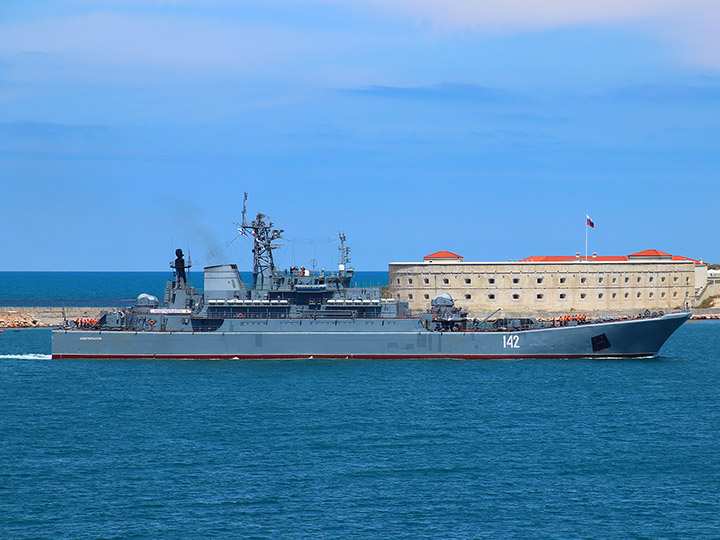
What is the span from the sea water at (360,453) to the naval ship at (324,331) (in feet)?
9.29

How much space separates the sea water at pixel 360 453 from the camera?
2242cm

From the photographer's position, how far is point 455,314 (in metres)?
50.7

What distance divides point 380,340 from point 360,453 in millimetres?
20574

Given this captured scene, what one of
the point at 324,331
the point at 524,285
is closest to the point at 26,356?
the point at 324,331

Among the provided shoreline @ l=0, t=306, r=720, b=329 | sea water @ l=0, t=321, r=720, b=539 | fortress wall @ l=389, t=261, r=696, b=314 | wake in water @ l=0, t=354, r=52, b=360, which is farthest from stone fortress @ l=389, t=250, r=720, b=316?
sea water @ l=0, t=321, r=720, b=539

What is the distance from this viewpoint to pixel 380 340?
162 feet

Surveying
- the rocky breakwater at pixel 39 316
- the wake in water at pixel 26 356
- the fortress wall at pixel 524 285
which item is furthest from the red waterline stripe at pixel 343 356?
the fortress wall at pixel 524 285

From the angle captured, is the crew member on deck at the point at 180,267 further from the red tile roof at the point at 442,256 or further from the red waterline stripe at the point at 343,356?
the red tile roof at the point at 442,256

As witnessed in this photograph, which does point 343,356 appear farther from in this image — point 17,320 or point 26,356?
point 17,320

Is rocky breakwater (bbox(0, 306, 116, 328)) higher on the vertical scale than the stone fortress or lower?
lower

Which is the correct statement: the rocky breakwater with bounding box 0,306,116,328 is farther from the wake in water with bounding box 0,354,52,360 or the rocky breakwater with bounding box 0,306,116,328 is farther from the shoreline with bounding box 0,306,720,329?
the wake in water with bounding box 0,354,52,360

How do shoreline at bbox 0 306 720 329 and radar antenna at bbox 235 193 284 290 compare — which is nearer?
radar antenna at bbox 235 193 284 290

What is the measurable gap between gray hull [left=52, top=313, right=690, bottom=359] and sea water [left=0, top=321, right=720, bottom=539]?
8.65 feet

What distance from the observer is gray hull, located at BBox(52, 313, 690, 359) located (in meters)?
49.3
